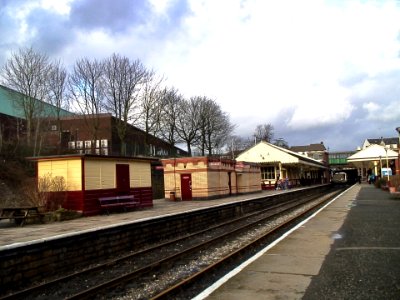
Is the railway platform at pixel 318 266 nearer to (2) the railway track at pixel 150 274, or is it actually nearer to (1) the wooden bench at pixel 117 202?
(2) the railway track at pixel 150 274

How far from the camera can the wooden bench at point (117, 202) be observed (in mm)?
19109

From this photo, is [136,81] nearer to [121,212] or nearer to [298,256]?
[121,212]

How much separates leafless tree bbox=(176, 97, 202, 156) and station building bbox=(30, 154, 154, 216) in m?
34.9

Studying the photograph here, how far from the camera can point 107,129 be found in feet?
148

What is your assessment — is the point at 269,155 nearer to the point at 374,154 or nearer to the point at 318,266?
the point at 374,154

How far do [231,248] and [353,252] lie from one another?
3.44 metres

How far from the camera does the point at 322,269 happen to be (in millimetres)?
8734

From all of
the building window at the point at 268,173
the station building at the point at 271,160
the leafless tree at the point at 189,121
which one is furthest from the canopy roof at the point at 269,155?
the leafless tree at the point at 189,121

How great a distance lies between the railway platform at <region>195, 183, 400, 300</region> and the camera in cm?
704

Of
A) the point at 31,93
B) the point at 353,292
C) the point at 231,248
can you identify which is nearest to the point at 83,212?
the point at 231,248

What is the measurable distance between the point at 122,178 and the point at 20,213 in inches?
218

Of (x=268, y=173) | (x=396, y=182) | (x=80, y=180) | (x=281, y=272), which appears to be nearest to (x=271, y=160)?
(x=268, y=173)

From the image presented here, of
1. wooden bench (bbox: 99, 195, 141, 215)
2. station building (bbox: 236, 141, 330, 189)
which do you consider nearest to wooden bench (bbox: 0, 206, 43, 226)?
wooden bench (bbox: 99, 195, 141, 215)

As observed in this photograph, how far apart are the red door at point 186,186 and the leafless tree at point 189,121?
23950 mm
